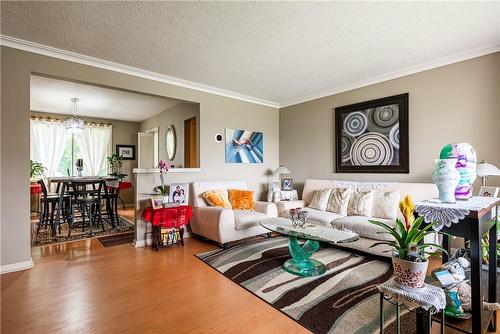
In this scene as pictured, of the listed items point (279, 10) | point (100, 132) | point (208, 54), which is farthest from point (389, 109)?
point (100, 132)

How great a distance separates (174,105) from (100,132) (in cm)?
268

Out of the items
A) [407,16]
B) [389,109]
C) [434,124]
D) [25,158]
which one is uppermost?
[407,16]

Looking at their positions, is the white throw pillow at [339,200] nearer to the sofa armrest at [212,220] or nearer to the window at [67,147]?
the sofa armrest at [212,220]

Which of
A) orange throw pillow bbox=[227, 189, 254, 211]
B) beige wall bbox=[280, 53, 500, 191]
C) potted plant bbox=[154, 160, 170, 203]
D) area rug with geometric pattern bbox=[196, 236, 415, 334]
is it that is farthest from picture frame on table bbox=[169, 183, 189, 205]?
beige wall bbox=[280, 53, 500, 191]

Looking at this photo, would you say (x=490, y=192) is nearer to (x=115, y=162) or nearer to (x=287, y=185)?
(x=287, y=185)

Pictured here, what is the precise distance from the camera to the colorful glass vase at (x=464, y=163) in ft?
4.90

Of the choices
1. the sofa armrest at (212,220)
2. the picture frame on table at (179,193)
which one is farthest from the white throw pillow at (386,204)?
the picture frame on table at (179,193)

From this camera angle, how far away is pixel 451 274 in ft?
4.94

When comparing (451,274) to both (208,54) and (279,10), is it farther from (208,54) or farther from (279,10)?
(208,54)

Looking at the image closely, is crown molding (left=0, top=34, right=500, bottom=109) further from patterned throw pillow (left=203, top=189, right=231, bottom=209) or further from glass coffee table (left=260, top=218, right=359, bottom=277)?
glass coffee table (left=260, top=218, right=359, bottom=277)

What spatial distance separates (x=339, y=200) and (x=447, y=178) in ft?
7.07

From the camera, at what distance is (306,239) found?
2432 millimetres

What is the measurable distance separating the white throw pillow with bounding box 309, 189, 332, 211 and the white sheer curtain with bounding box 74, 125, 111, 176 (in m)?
5.70

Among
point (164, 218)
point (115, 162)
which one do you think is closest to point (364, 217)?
point (164, 218)
